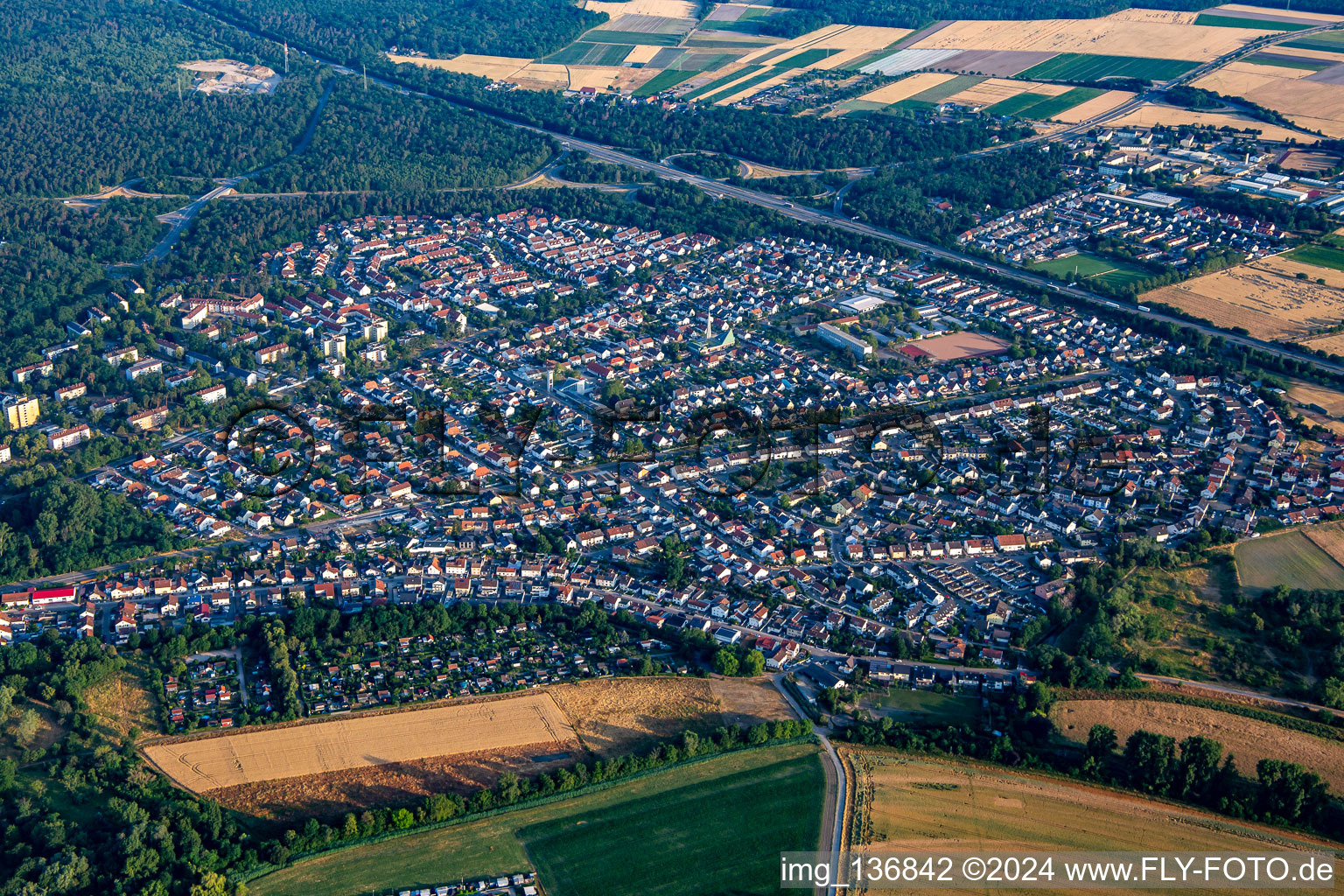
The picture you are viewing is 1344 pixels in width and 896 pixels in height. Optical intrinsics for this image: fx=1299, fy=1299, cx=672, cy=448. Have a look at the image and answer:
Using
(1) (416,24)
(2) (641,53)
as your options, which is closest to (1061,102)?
(2) (641,53)

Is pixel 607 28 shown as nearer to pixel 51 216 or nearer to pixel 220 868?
pixel 51 216

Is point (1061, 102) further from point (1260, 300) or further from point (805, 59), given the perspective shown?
point (1260, 300)

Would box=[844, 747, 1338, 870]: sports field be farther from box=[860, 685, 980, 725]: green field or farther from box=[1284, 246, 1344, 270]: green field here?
box=[1284, 246, 1344, 270]: green field

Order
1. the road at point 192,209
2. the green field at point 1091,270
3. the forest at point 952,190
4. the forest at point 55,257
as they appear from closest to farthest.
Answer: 1. the forest at point 55,257
2. the green field at point 1091,270
3. the road at point 192,209
4. the forest at point 952,190

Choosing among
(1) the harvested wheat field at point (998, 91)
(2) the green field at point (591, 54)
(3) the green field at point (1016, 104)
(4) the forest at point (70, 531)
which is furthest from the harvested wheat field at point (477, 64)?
(4) the forest at point (70, 531)

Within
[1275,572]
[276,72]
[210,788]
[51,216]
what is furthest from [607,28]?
[210,788]

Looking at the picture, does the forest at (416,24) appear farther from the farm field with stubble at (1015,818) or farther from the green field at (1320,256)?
the farm field with stubble at (1015,818)
